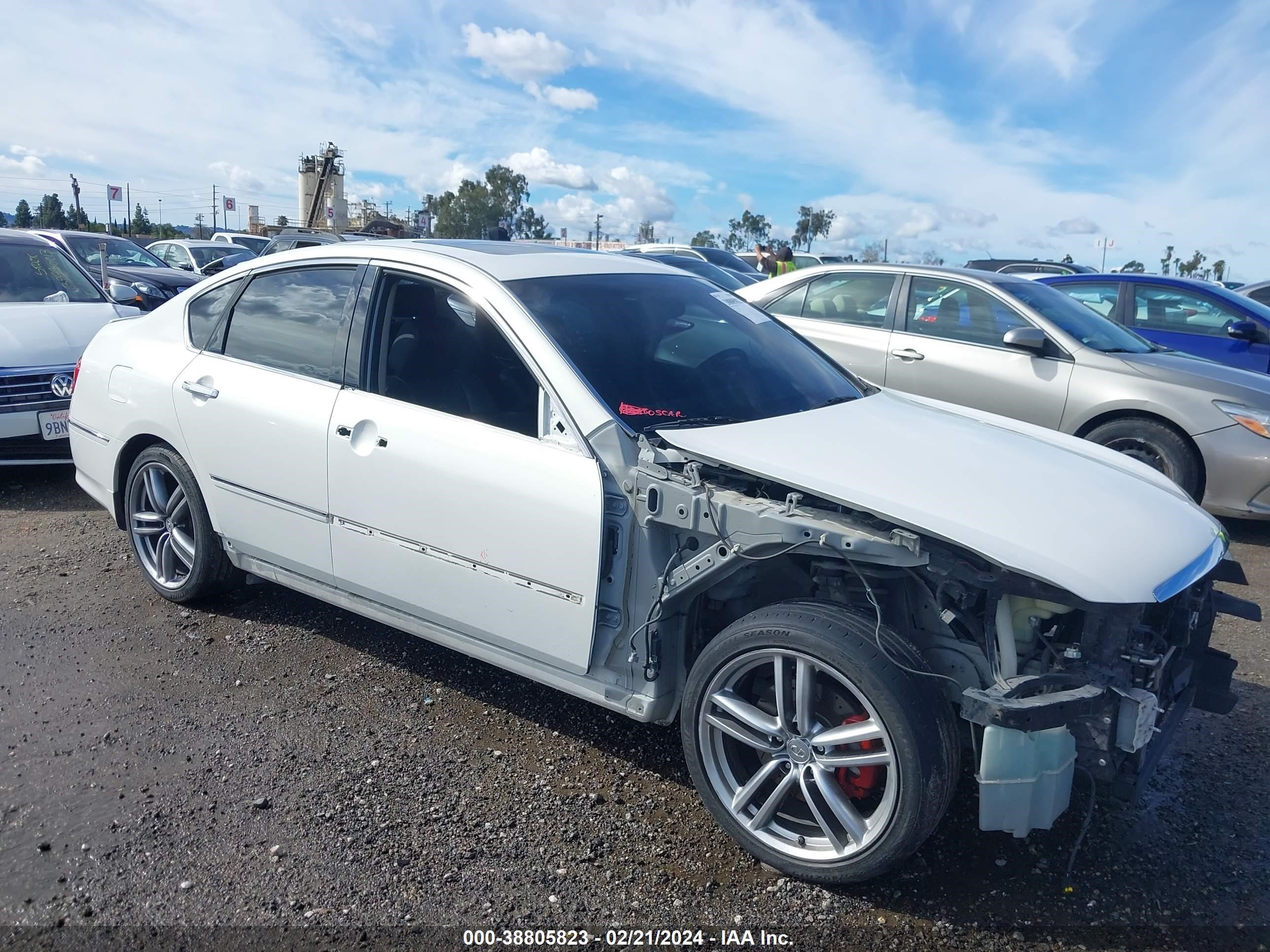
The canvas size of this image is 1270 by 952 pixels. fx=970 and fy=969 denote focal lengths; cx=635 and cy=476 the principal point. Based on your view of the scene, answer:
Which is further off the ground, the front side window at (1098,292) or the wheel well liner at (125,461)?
the front side window at (1098,292)

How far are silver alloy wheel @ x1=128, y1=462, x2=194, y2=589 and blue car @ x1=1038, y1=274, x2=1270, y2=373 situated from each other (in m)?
6.80

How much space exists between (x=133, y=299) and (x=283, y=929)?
923cm

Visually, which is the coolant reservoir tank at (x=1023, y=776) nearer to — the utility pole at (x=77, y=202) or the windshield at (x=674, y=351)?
the windshield at (x=674, y=351)

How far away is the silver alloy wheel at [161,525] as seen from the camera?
4395 millimetres

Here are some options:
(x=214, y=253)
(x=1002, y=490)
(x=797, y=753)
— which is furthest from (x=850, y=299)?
(x=214, y=253)

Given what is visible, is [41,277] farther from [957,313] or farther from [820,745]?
[820,745]

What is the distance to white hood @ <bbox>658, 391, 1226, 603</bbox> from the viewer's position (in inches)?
97.8

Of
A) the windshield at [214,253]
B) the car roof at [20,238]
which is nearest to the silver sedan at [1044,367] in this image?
the car roof at [20,238]

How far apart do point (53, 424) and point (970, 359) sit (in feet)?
19.7

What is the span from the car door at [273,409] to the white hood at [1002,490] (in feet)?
4.91

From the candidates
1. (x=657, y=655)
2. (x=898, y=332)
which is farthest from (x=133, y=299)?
(x=657, y=655)

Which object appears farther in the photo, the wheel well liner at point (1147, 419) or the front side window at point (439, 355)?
the wheel well liner at point (1147, 419)

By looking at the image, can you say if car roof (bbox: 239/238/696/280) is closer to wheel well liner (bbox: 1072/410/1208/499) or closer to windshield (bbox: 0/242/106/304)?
wheel well liner (bbox: 1072/410/1208/499)

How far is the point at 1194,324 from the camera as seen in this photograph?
27.4ft
